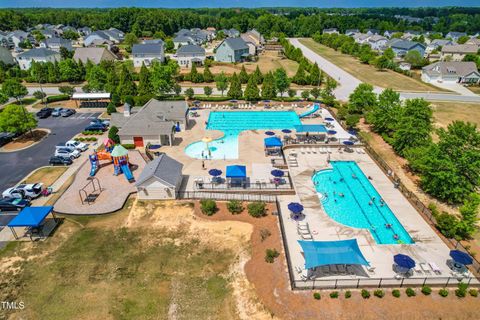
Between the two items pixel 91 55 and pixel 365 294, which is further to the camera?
pixel 91 55

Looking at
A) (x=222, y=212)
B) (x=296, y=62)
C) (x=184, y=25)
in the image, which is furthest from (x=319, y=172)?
(x=184, y=25)

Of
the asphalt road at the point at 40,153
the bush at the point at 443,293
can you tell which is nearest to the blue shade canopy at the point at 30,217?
the asphalt road at the point at 40,153

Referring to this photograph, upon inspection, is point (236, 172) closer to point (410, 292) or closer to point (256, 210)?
point (256, 210)

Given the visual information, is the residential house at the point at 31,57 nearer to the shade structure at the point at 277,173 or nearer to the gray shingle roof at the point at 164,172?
the gray shingle roof at the point at 164,172

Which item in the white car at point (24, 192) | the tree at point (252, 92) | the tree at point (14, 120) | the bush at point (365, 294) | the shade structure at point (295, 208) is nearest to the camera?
the bush at point (365, 294)

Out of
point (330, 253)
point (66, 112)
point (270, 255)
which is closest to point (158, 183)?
point (270, 255)

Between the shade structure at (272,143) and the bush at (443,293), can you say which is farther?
the shade structure at (272,143)

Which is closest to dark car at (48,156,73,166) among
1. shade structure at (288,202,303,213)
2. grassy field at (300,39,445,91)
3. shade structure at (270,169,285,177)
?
shade structure at (270,169,285,177)
